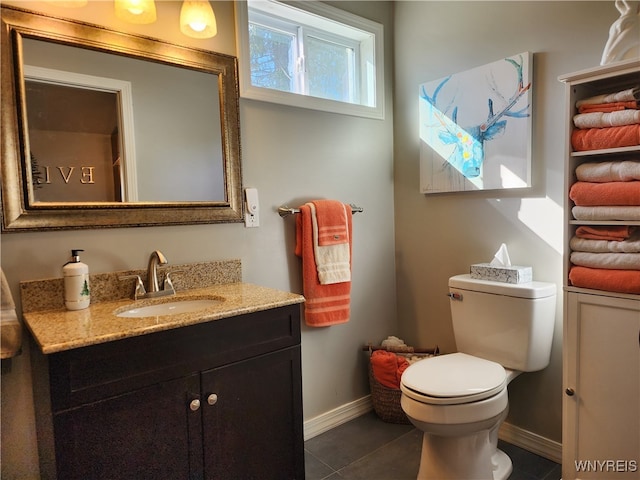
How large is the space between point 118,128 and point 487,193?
1.71 meters

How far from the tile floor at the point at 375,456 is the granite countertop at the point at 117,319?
0.91 meters

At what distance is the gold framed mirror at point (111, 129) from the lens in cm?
143

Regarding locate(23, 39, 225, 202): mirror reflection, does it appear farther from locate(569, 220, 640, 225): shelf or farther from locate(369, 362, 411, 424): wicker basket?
locate(569, 220, 640, 225): shelf

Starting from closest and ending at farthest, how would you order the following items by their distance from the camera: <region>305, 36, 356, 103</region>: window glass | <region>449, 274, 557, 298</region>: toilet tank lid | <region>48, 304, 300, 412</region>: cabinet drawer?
1. <region>48, 304, 300, 412</region>: cabinet drawer
2. <region>449, 274, 557, 298</region>: toilet tank lid
3. <region>305, 36, 356, 103</region>: window glass

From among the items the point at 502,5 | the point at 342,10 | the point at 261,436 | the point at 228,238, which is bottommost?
the point at 261,436

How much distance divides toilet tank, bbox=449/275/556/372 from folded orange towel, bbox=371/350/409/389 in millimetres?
381

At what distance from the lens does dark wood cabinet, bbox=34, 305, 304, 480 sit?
116 cm

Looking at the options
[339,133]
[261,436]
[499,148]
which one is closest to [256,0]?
[339,133]

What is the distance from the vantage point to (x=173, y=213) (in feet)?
5.74

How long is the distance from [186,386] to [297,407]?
0.47 metres

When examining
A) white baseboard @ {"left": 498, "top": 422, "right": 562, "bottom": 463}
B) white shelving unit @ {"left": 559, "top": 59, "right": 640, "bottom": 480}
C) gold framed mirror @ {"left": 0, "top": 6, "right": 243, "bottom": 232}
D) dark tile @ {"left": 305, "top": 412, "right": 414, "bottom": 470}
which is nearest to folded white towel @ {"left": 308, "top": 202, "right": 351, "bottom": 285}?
gold framed mirror @ {"left": 0, "top": 6, "right": 243, "bottom": 232}

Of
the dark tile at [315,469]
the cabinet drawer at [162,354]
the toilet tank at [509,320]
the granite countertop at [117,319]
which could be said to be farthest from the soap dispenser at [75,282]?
the toilet tank at [509,320]

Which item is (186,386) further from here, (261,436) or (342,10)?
(342,10)

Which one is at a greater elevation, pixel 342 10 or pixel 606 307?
pixel 342 10
